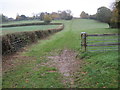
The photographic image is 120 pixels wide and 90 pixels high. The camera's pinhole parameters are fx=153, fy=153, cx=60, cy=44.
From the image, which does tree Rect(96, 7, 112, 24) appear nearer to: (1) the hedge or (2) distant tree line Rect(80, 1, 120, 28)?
(2) distant tree line Rect(80, 1, 120, 28)

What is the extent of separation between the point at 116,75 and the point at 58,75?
2.44 metres

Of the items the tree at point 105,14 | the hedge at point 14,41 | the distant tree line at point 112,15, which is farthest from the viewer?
the tree at point 105,14

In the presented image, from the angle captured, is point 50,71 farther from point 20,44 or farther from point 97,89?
point 20,44

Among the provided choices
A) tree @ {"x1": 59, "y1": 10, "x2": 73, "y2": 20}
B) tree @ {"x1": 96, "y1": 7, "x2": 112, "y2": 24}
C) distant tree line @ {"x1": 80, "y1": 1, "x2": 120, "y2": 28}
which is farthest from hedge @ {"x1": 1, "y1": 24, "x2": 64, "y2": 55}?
tree @ {"x1": 59, "y1": 10, "x2": 73, "y2": 20}

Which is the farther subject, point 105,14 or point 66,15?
point 66,15

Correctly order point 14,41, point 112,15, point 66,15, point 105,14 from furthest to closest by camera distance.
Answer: point 66,15 < point 105,14 < point 112,15 < point 14,41

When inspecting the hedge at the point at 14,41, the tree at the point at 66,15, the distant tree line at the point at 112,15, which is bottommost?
the hedge at the point at 14,41

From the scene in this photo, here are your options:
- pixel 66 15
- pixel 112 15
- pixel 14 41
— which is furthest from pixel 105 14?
pixel 66 15

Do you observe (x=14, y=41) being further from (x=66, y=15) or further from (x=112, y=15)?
(x=66, y=15)

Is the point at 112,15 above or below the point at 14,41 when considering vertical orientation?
above

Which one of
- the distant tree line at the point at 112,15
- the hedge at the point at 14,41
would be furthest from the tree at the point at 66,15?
the hedge at the point at 14,41

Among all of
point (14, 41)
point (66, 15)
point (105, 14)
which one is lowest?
point (14, 41)

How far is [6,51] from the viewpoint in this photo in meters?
12.0

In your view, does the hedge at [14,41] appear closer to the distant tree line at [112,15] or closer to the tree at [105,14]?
the distant tree line at [112,15]
